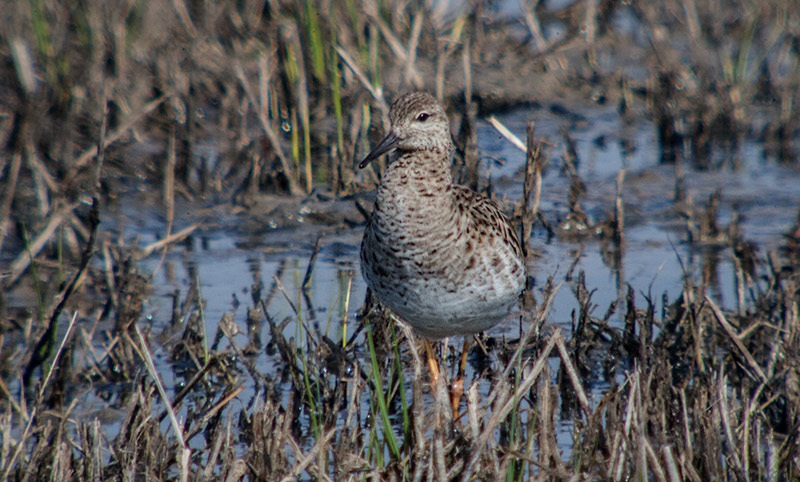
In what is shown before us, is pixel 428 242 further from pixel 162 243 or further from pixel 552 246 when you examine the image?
pixel 552 246

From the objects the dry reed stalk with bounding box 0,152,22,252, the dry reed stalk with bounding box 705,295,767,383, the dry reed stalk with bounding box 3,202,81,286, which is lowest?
the dry reed stalk with bounding box 705,295,767,383

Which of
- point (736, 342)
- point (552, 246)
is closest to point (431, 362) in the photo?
point (736, 342)

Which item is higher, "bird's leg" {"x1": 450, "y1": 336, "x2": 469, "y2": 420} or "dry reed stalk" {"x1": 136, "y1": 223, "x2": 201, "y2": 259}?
"dry reed stalk" {"x1": 136, "y1": 223, "x2": 201, "y2": 259}

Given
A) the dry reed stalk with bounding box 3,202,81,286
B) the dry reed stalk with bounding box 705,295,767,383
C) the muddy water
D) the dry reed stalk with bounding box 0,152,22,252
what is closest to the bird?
the muddy water

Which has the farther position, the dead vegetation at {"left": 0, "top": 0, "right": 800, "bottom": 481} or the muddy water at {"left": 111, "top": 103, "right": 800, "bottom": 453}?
the muddy water at {"left": 111, "top": 103, "right": 800, "bottom": 453}

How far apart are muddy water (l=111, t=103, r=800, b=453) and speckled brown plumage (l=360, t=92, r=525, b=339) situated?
57cm

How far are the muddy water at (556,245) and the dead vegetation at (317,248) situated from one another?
11 cm

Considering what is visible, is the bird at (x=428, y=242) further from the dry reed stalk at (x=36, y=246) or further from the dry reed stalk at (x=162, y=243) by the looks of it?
the dry reed stalk at (x=162, y=243)

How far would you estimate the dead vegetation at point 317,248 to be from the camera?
148 inches

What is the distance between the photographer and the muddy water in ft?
20.1

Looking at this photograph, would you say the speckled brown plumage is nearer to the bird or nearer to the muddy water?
the bird

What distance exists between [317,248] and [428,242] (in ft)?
4.24

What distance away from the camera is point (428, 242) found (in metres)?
4.66

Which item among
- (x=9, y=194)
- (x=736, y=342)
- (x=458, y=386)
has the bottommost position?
(x=458, y=386)
